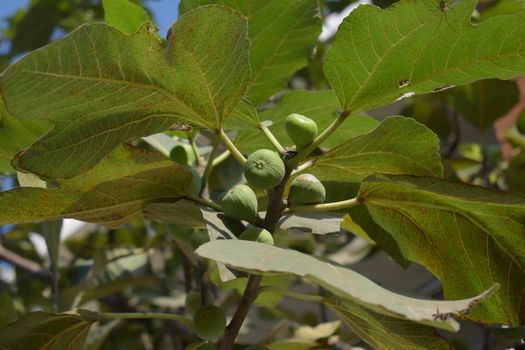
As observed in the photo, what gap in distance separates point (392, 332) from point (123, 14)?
0.66 m

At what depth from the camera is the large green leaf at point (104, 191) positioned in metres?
0.95

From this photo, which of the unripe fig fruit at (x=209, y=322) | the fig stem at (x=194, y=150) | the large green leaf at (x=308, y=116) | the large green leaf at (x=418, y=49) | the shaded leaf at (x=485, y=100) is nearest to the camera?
the large green leaf at (x=418, y=49)

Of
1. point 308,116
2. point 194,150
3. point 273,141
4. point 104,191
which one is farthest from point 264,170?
point 194,150

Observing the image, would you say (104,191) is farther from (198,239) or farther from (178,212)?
(198,239)

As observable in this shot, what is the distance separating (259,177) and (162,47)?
8.4 inches

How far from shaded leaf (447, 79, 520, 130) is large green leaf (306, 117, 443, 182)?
139 cm

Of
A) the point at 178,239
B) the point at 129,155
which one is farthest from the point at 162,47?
the point at 178,239

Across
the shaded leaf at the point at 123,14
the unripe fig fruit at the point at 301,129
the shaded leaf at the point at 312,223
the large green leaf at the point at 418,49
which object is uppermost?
the shaded leaf at the point at 123,14

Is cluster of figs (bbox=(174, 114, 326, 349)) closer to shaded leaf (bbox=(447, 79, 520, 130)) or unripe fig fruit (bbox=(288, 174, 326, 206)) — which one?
unripe fig fruit (bbox=(288, 174, 326, 206))

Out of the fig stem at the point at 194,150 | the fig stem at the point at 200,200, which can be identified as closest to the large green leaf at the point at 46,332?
the fig stem at the point at 200,200

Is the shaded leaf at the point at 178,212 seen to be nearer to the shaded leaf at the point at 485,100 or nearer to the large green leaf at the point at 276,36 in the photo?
the large green leaf at the point at 276,36

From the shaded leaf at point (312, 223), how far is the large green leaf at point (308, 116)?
0.26 meters

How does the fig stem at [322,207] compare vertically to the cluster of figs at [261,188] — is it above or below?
below

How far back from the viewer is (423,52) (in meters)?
0.93
